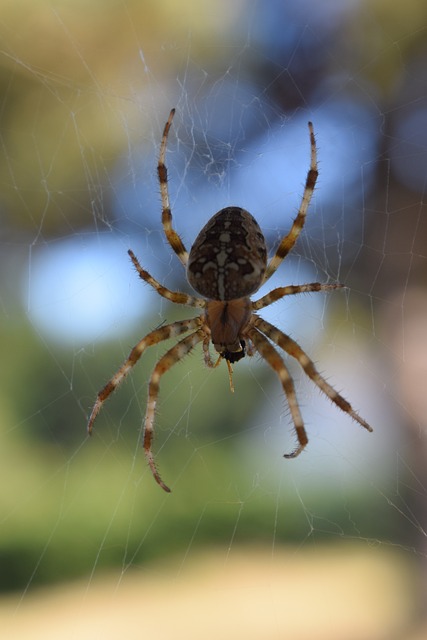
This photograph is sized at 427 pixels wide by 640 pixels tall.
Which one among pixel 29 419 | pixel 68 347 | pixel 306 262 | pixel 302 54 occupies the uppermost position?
pixel 302 54

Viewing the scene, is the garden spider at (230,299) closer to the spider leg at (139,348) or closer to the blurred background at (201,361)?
the spider leg at (139,348)

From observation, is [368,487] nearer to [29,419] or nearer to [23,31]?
[29,419]

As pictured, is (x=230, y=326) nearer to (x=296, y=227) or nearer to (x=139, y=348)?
(x=139, y=348)

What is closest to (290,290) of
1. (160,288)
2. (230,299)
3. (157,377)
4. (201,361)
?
(230,299)

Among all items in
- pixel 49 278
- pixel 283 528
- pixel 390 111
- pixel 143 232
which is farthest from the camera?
pixel 283 528

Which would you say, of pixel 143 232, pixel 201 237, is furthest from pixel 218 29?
pixel 201 237

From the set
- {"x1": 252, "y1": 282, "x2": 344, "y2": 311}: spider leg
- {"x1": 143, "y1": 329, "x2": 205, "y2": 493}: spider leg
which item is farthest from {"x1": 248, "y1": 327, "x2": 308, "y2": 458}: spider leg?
{"x1": 143, "y1": 329, "x2": 205, "y2": 493}: spider leg
